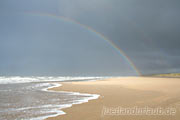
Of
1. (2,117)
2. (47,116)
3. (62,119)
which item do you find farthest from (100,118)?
(2,117)

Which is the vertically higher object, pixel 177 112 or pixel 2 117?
pixel 177 112

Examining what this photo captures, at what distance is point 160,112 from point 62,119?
4835 millimetres

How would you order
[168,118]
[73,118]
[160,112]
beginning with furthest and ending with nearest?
[160,112] → [73,118] → [168,118]

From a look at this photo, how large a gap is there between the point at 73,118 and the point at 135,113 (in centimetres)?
309

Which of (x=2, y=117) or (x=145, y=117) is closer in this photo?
(x=145, y=117)

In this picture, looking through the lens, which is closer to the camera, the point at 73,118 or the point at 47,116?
the point at 73,118

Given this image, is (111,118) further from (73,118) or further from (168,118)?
(168,118)

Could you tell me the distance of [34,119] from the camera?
24.7 ft

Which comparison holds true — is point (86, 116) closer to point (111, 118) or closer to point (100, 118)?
point (100, 118)

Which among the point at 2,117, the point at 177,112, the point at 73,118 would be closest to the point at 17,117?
the point at 2,117

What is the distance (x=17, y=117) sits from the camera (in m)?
7.89

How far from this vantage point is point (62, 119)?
738 cm

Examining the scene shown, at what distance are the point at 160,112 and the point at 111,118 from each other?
262 cm

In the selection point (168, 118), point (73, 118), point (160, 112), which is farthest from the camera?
point (160, 112)
